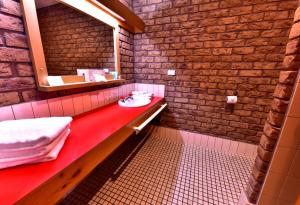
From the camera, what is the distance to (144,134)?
2.50m

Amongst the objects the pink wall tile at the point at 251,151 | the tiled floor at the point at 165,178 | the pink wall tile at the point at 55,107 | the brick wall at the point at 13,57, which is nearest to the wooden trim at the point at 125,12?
the brick wall at the point at 13,57

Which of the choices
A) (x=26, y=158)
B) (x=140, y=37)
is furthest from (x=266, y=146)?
(x=140, y=37)

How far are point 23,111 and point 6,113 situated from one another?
0.09m

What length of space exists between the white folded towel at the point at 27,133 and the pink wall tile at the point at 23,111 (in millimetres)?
183

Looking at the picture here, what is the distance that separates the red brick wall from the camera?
1.00m

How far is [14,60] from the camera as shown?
2.75ft

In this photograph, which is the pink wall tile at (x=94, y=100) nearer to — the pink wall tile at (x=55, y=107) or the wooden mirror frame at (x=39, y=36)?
the wooden mirror frame at (x=39, y=36)

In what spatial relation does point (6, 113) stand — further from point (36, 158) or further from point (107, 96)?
point (107, 96)

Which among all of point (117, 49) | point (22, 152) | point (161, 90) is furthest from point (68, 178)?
point (161, 90)

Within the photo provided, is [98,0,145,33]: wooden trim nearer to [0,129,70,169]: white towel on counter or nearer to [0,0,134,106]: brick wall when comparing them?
[0,0,134,106]: brick wall

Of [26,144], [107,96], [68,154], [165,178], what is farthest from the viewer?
[107,96]

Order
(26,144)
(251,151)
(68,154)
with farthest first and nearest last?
(251,151)
(68,154)
(26,144)

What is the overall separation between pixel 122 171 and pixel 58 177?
1.18 meters

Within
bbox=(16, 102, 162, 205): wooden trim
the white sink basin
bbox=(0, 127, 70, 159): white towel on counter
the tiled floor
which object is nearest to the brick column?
the tiled floor
